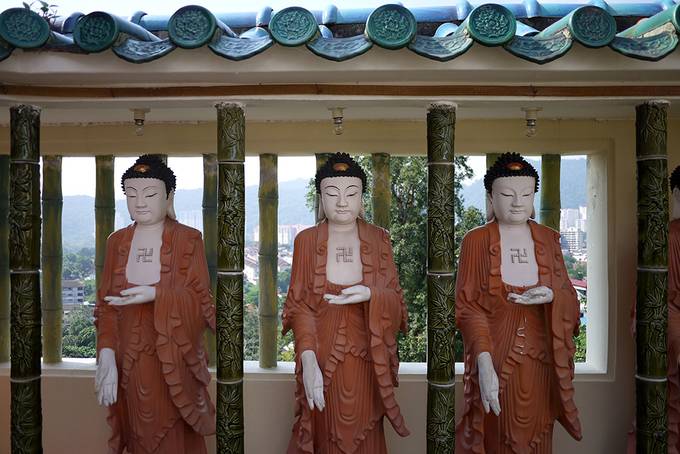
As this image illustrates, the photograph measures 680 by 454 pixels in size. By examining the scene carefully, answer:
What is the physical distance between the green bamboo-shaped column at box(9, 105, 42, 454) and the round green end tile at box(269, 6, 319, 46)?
5.82ft

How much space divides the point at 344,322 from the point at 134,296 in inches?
52.7

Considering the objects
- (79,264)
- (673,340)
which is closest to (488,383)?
(673,340)

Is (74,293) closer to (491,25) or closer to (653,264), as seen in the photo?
(491,25)

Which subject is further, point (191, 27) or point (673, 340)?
point (673, 340)

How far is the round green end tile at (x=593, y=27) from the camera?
3.21 meters

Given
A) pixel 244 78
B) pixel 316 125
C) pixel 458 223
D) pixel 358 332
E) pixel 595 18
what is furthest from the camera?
pixel 458 223

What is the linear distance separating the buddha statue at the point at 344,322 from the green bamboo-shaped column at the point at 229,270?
0.37 meters

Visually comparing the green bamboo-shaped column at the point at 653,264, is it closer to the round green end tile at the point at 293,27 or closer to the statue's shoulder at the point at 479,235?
the statue's shoulder at the point at 479,235

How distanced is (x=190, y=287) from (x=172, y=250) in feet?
0.90

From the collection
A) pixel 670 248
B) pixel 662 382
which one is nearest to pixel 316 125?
pixel 670 248

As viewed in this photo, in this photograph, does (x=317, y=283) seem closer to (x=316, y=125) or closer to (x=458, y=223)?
(x=316, y=125)

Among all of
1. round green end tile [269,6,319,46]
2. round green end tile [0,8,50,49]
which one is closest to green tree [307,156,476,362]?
round green end tile [269,6,319,46]

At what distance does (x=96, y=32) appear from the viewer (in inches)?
131

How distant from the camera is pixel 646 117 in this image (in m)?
3.96
